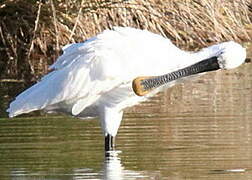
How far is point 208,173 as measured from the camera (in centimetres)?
840

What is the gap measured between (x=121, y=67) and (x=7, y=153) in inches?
53.3

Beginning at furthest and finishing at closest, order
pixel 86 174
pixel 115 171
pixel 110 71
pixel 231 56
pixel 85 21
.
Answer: pixel 85 21 → pixel 110 71 → pixel 231 56 → pixel 115 171 → pixel 86 174

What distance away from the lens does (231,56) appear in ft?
30.6

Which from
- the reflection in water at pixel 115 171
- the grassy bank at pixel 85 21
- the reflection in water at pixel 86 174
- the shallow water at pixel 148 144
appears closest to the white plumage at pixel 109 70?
the shallow water at pixel 148 144

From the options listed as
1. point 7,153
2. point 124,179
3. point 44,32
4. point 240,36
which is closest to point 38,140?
point 7,153

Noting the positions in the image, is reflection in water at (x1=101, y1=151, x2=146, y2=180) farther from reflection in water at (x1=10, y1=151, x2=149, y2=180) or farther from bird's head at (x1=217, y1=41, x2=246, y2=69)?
bird's head at (x1=217, y1=41, x2=246, y2=69)

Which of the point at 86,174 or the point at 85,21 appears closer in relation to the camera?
the point at 86,174

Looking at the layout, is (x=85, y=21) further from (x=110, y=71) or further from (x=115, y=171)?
(x=115, y=171)

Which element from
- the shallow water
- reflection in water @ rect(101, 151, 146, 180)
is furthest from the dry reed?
reflection in water @ rect(101, 151, 146, 180)

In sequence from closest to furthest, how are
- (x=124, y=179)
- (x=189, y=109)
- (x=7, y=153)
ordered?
1. (x=124, y=179)
2. (x=7, y=153)
3. (x=189, y=109)

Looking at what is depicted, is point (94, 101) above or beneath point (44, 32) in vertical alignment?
beneath

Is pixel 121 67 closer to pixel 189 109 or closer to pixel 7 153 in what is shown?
pixel 7 153

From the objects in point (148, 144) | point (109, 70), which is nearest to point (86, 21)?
point (109, 70)

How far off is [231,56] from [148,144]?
1325 millimetres
